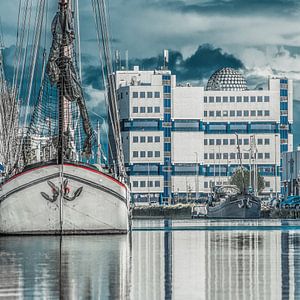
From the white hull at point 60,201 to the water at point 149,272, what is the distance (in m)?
11.1

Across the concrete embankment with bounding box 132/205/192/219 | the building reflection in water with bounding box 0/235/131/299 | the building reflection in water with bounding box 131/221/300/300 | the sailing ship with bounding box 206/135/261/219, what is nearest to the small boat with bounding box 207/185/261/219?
the sailing ship with bounding box 206/135/261/219

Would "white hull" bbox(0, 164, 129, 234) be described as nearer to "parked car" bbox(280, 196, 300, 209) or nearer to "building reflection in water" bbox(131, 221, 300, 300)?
"building reflection in water" bbox(131, 221, 300, 300)

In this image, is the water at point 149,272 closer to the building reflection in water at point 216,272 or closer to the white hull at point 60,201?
the building reflection in water at point 216,272

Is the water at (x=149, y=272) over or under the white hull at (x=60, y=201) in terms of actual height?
under

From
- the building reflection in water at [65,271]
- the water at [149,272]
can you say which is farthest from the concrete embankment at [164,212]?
the water at [149,272]

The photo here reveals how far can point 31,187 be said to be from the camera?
52375mm

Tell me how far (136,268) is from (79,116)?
29.1 metres

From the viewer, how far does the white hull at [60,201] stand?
2051 inches

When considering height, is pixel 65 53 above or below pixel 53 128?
above

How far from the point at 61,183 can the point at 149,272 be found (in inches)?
986

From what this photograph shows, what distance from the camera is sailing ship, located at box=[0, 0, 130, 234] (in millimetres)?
52188

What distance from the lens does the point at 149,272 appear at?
2739 cm

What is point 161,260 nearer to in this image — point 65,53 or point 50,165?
point 50,165

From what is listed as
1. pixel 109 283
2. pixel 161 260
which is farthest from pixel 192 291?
pixel 161 260
